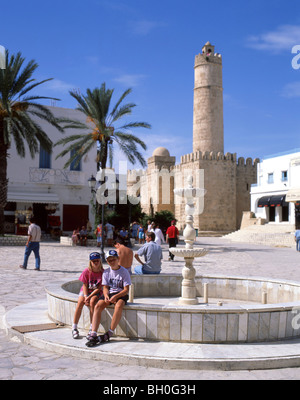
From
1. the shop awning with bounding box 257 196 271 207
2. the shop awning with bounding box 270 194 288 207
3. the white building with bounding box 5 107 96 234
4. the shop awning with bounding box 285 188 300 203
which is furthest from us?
the shop awning with bounding box 257 196 271 207

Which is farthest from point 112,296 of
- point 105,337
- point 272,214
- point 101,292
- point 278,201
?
point 272,214

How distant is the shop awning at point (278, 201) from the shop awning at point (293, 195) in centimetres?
134

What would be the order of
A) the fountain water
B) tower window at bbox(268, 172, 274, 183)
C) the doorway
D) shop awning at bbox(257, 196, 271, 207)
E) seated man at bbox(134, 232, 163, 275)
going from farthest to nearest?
the doorway < tower window at bbox(268, 172, 274, 183) < shop awning at bbox(257, 196, 271, 207) < seated man at bbox(134, 232, 163, 275) < the fountain water

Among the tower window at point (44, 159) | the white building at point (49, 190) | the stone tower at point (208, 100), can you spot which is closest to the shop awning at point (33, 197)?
the white building at point (49, 190)

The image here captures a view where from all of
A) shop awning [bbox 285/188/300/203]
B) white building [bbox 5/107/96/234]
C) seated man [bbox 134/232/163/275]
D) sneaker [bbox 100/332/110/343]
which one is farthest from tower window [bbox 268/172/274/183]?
sneaker [bbox 100/332/110/343]

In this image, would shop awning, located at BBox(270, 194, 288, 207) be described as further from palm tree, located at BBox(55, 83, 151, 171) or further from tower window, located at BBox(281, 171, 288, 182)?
palm tree, located at BBox(55, 83, 151, 171)

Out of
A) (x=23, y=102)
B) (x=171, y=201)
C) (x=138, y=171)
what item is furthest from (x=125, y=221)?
(x=138, y=171)

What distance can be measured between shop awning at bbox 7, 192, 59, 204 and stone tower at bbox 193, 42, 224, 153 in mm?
17358

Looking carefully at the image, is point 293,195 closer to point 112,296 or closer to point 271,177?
point 271,177

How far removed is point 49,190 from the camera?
88.1ft

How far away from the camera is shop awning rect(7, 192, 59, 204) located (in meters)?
25.2

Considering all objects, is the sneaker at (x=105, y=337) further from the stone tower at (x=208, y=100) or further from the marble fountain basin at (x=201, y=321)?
the stone tower at (x=208, y=100)

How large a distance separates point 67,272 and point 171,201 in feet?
118
